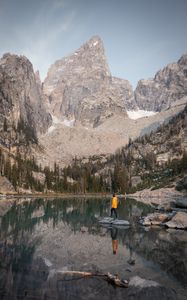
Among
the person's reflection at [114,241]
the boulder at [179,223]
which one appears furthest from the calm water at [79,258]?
the boulder at [179,223]

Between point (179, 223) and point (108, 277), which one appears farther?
point (179, 223)

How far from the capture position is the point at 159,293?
1712 centimetres

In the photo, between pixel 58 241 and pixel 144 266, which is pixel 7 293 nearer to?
pixel 144 266

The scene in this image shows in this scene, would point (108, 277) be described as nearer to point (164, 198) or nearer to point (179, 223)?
point (179, 223)

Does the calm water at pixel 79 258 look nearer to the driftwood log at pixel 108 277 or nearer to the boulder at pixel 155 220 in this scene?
the driftwood log at pixel 108 277

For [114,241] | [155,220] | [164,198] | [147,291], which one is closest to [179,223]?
[155,220]

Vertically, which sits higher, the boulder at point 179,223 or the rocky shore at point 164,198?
the rocky shore at point 164,198

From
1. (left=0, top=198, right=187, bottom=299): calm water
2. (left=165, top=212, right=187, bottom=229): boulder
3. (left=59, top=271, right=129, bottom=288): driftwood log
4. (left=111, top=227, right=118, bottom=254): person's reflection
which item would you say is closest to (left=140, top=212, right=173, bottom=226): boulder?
(left=165, top=212, right=187, bottom=229): boulder

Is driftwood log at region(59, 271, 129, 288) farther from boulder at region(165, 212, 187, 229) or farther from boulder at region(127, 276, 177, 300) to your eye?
boulder at region(165, 212, 187, 229)

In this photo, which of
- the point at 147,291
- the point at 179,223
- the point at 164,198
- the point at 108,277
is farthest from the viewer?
the point at 164,198

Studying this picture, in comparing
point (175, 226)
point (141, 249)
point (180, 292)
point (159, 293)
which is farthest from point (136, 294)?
point (175, 226)

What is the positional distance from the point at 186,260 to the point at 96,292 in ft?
32.4

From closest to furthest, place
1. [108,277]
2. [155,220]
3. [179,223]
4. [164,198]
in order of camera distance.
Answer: [108,277] < [179,223] < [155,220] < [164,198]

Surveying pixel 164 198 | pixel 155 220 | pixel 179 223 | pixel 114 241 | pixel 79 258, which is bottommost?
pixel 79 258
